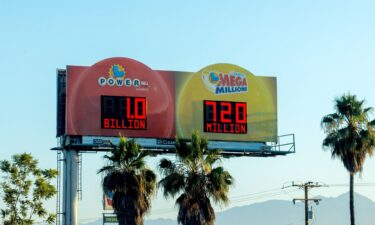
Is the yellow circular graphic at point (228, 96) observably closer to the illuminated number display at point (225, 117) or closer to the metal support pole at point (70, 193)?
the illuminated number display at point (225, 117)

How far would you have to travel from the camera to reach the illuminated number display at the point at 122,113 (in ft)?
254

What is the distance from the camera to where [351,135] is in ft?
242

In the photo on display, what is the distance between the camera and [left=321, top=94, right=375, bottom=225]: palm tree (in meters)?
73.2

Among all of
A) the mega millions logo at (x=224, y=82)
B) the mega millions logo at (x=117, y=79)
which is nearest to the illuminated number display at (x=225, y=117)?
the mega millions logo at (x=224, y=82)

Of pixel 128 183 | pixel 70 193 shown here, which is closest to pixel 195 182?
pixel 128 183

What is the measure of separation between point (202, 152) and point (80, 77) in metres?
17.5

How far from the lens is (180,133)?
263 ft

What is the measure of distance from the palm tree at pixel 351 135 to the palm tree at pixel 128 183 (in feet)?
53.0

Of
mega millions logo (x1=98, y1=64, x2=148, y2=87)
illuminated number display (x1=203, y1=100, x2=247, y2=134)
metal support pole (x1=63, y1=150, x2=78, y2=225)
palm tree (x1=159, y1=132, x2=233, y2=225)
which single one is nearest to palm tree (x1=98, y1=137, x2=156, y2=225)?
palm tree (x1=159, y1=132, x2=233, y2=225)

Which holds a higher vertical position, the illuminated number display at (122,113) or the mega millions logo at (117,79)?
the mega millions logo at (117,79)

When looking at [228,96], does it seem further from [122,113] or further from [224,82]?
[122,113]

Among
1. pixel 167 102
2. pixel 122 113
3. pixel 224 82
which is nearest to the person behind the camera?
pixel 122 113

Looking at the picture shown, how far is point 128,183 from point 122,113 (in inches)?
612

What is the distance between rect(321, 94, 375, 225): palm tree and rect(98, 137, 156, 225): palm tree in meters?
16.1
